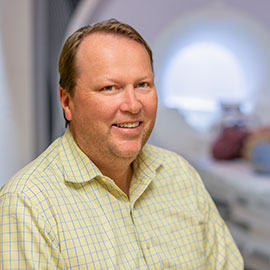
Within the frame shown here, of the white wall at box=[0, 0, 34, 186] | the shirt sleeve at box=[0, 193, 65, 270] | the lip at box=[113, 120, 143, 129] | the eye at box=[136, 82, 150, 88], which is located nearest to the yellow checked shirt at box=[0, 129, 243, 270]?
the shirt sleeve at box=[0, 193, 65, 270]

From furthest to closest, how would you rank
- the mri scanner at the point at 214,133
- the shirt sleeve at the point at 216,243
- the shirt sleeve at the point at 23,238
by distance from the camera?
the mri scanner at the point at 214,133
the shirt sleeve at the point at 216,243
the shirt sleeve at the point at 23,238

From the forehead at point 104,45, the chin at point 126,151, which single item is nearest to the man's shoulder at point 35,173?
the chin at point 126,151

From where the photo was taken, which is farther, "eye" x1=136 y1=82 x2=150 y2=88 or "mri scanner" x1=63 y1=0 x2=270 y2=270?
"mri scanner" x1=63 y1=0 x2=270 y2=270

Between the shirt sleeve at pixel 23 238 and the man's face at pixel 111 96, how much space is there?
262mm

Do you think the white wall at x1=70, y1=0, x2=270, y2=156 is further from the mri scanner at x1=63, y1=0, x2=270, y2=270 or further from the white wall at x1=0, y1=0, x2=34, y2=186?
the white wall at x1=0, y1=0, x2=34, y2=186

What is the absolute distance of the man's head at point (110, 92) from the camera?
115 centimetres

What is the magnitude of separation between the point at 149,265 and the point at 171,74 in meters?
2.45

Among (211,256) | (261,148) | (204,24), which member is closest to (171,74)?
(204,24)

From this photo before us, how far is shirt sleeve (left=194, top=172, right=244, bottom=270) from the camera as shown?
54.8 inches

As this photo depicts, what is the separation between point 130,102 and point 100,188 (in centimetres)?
24

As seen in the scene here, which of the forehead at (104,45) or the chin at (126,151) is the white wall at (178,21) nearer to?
the forehead at (104,45)

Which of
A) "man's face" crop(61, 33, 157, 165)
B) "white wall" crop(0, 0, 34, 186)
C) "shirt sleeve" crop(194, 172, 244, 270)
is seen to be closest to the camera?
"man's face" crop(61, 33, 157, 165)

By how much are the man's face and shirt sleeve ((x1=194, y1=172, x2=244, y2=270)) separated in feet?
1.22

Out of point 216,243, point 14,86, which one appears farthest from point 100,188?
point 14,86
